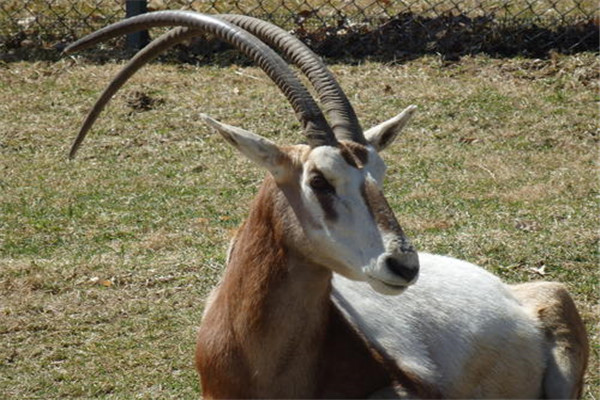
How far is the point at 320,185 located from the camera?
4.27m

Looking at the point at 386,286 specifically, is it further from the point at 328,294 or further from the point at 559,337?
the point at 559,337

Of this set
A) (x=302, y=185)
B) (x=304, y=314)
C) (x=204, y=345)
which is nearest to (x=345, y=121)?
(x=302, y=185)

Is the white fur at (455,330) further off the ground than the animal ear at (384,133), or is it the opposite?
the animal ear at (384,133)

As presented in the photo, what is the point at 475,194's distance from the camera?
25.8ft

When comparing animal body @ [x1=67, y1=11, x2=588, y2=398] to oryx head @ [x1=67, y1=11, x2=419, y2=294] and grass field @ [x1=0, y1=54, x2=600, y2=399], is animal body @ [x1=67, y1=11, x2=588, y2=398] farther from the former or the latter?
grass field @ [x1=0, y1=54, x2=600, y2=399]

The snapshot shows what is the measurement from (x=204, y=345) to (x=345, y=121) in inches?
41.8

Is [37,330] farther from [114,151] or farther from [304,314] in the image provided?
[114,151]

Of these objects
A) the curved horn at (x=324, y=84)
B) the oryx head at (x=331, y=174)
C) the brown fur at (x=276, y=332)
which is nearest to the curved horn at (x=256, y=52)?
the oryx head at (x=331, y=174)

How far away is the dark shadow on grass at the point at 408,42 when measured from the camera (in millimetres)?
10492

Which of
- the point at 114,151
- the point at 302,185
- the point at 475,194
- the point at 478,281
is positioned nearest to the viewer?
the point at 302,185

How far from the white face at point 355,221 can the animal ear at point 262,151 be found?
0.10m

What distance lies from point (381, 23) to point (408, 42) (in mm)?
381

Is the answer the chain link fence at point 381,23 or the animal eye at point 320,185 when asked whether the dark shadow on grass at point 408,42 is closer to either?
the chain link fence at point 381,23

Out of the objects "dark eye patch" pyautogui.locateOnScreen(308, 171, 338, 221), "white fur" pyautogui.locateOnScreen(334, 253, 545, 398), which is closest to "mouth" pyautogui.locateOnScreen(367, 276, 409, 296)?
"dark eye patch" pyautogui.locateOnScreen(308, 171, 338, 221)
